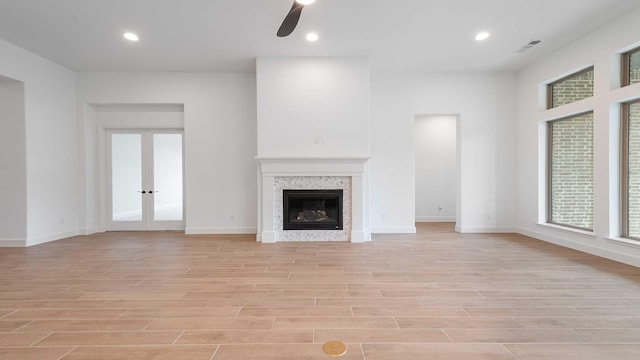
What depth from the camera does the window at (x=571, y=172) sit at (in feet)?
14.5

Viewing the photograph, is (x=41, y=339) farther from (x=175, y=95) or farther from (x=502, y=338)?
(x=175, y=95)

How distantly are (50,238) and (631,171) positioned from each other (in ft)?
29.0

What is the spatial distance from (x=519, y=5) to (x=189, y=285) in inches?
191

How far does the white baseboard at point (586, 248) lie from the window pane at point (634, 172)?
0.34 meters

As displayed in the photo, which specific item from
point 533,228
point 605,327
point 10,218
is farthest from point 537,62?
point 10,218

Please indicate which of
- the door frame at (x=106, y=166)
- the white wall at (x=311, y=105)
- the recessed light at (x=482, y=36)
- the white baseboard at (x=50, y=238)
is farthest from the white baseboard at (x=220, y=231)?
the recessed light at (x=482, y=36)

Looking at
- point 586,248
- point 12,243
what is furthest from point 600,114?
point 12,243

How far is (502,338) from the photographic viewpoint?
6.52 ft

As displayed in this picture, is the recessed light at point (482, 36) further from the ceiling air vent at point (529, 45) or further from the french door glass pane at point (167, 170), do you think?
the french door glass pane at point (167, 170)

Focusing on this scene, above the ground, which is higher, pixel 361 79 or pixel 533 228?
pixel 361 79

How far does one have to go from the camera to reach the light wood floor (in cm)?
189

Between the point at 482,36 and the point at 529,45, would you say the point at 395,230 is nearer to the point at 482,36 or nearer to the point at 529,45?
the point at 482,36

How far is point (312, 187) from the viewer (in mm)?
5102

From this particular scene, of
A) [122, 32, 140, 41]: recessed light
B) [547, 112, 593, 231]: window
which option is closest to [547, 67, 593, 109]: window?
[547, 112, 593, 231]: window
